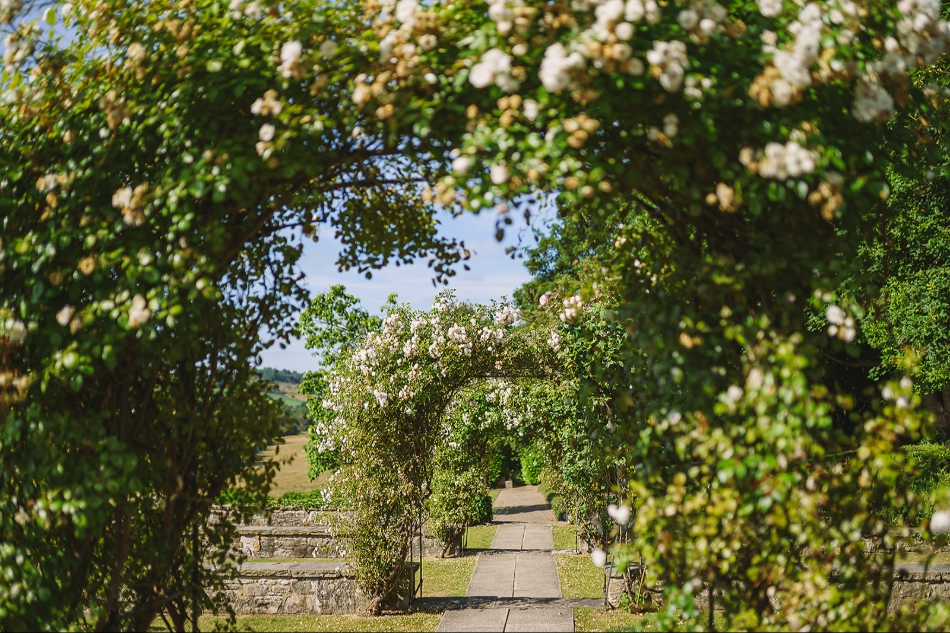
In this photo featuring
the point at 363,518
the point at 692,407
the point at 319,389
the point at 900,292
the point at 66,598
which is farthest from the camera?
the point at 319,389

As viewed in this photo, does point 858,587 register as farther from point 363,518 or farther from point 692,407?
point 363,518

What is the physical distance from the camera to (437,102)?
2.99m

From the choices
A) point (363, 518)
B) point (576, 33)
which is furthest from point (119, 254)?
point (363, 518)

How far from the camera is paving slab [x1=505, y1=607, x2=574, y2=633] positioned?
7316mm

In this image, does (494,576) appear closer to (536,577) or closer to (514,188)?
(536,577)

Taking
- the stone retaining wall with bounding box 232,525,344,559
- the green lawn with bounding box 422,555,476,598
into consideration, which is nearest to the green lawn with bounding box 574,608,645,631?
the green lawn with bounding box 422,555,476,598

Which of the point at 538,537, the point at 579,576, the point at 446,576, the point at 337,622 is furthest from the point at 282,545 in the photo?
the point at 538,537

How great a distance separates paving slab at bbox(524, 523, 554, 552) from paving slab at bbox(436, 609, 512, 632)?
6181mm

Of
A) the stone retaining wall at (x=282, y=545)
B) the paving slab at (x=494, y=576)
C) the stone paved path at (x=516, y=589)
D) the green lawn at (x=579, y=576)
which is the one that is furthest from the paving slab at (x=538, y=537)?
the stone retaining wall at (x=282, y=545)

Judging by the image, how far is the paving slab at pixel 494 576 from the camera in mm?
9938

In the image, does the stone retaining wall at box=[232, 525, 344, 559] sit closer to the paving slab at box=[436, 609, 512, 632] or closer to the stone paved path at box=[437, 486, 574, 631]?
the stone paved path at box=[437, 486, 574, 631]

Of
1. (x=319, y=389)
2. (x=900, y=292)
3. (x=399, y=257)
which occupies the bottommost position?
(x=319, y=389)

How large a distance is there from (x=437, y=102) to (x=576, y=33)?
577mm

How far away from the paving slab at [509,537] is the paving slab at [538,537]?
0.34 ft
